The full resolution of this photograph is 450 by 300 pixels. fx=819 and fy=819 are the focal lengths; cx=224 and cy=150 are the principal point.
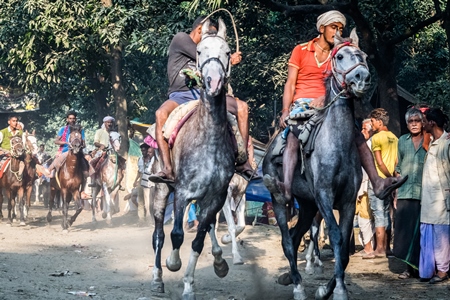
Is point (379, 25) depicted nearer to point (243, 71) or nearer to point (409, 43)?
point (243, 71)

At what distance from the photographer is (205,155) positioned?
8.77m

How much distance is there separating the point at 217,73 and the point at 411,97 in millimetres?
18151

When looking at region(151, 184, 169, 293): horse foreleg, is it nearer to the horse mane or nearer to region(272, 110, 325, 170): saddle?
region(272, 110, 325, 170): saddle

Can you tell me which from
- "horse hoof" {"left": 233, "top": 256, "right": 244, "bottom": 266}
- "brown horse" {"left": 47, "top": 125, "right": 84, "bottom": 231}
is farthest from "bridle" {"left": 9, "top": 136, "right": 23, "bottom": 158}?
"horse hoof" {"left": 233, "top": 256, "right": 244, "bottom": 266}

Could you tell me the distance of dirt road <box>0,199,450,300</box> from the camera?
9.68 meters

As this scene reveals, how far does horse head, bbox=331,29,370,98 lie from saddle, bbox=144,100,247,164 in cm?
135

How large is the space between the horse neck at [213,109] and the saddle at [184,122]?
577 mm

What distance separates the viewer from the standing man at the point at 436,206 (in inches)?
432

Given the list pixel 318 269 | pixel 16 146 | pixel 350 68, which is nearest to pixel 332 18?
pixel 350 68

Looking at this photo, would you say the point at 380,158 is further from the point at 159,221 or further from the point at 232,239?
the point at 159,221

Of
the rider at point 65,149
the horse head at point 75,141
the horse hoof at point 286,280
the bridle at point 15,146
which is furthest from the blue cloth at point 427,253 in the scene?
the bridle at point 15,146

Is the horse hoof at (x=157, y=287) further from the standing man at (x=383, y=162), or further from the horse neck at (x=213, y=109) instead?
the standing man at (x=383, y=162)

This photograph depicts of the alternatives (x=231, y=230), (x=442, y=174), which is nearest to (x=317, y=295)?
(x=442, y=174)

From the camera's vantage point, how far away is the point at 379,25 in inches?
792
